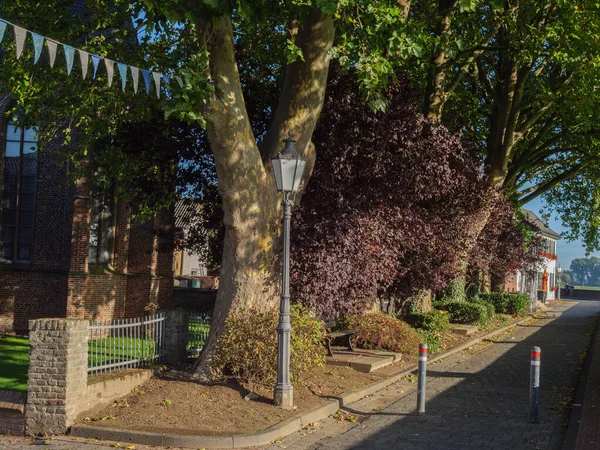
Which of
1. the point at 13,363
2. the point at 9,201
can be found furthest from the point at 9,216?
the point at 13,363

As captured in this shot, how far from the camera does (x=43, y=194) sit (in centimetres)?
→ 2253

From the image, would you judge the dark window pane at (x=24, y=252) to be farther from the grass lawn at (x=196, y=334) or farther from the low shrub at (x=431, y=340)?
the low shrub at (x=431, y=340)

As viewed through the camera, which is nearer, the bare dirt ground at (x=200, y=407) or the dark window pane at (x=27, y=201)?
the bare dirt ground at (x=200, y=407)

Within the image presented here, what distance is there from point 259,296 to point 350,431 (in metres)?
2.91

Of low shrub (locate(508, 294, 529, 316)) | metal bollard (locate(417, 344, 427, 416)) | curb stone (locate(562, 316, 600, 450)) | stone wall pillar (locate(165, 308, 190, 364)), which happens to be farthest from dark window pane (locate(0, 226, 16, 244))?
low shrub (locate(508, 294, 529, 316))

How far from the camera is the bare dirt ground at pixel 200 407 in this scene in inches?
367

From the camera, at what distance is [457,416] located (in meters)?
10.8

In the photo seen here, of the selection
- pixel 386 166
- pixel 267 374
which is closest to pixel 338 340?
pixel 386 166

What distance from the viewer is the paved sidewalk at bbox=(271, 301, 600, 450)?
9125 millimetres

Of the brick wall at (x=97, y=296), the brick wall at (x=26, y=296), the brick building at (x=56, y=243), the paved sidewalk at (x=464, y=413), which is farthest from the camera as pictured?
the brick wall at (x=26, y=296)

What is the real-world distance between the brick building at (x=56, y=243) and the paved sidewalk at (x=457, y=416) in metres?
10.6

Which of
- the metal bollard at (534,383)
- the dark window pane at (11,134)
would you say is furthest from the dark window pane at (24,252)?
the metal bollard at (534,383)

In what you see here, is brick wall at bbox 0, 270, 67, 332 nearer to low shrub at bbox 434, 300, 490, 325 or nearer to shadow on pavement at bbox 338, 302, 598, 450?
shadow on pavement at bbox 338, 302, 598, 450

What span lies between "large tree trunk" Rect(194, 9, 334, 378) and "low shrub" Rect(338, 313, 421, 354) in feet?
16.3
